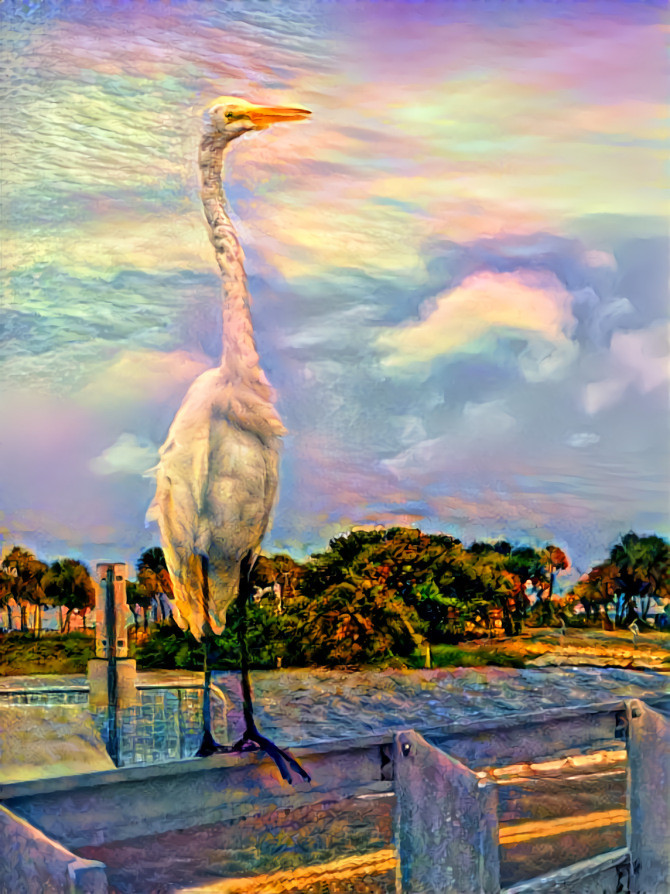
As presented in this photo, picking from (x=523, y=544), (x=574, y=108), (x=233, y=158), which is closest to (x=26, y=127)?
(x=233, y=158)

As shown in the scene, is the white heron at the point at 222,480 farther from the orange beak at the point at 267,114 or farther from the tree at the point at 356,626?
the tree at the point at 356,626

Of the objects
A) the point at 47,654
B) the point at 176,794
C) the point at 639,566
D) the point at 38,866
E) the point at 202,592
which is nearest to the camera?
the point at 38,866

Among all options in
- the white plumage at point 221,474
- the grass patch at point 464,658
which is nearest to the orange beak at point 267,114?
the white plumage at point 221,474

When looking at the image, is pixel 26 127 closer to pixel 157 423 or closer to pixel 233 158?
pixel 233 158

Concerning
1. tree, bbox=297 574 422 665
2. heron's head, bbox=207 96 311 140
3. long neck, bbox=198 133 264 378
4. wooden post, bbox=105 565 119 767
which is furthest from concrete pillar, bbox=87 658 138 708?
heron's head, bbox=207 96 311 140

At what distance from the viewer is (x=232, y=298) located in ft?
7.47

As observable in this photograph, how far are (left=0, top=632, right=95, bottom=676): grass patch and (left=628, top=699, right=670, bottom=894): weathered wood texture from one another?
2155mm

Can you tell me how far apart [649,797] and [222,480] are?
118 centimetres

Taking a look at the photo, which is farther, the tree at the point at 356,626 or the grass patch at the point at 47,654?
the tree at the point at 356,626

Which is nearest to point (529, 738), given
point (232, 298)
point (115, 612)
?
point (232, 298)

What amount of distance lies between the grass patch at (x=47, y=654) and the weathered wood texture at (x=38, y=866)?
2.43 m

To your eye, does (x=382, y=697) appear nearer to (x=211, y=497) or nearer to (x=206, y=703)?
(x=206, y=703)

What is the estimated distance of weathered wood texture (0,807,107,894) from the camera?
90 cm

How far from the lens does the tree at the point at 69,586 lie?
3139 mm
